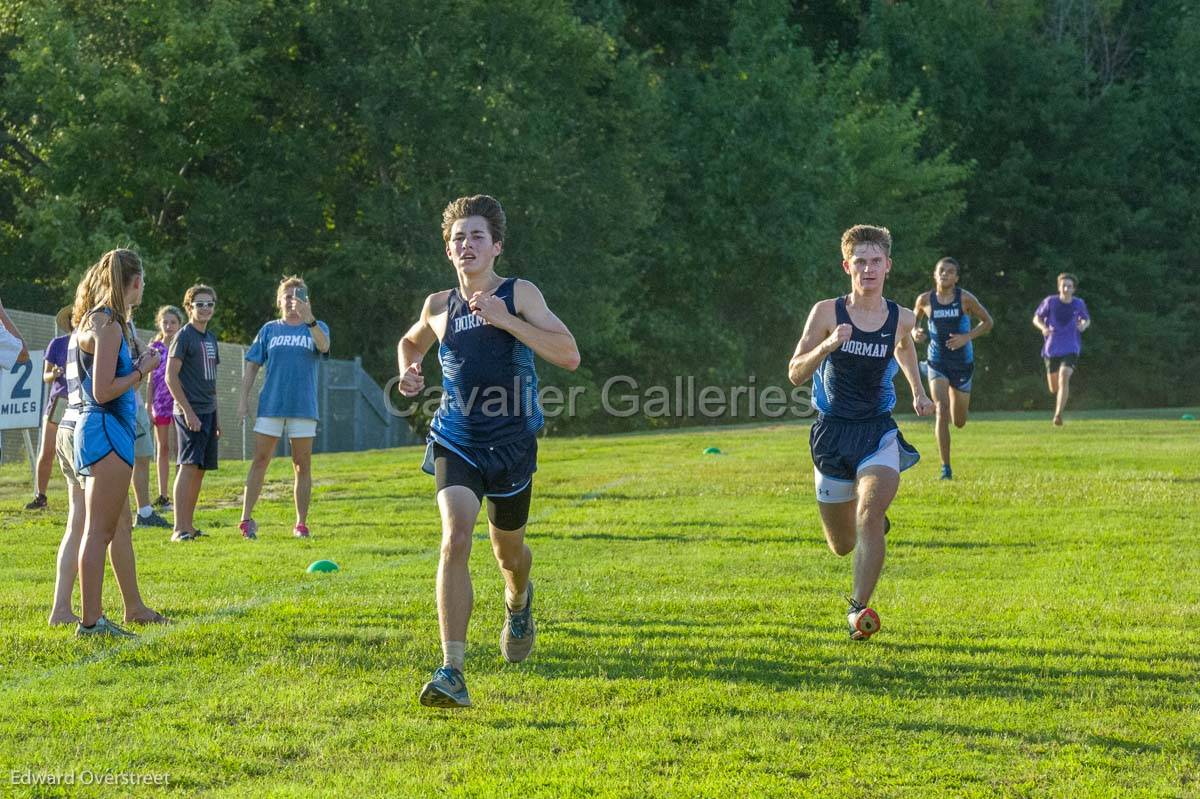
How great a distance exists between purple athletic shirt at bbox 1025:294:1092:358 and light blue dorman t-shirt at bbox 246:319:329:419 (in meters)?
14.8

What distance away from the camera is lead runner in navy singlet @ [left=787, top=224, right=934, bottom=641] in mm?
7891

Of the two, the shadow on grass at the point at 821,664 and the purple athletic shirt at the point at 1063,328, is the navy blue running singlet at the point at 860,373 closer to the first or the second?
Answer: the shadow on grass at the point at 821,664

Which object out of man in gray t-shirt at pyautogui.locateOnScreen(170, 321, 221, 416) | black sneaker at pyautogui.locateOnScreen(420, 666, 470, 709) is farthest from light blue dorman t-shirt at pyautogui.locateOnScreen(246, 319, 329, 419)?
black sneaker at pyautogui.locateOnScreen(420, 666, 470, 709)

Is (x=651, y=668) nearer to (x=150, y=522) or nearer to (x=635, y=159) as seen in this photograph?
(x=150, y=522)

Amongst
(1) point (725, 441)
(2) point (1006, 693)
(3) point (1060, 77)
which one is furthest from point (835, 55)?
(2) point (1006, 693)

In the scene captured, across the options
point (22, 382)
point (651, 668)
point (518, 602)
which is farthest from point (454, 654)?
point (22, 382)

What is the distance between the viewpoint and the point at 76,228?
3269 centimetres

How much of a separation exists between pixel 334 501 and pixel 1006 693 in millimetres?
10765

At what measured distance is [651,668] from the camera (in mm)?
6965

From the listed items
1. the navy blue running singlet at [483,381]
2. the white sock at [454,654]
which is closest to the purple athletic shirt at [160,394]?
the navy blue running singlet at [483,381]

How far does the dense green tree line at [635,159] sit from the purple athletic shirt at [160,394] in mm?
19145

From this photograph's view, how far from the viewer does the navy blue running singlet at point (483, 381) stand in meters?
6.46

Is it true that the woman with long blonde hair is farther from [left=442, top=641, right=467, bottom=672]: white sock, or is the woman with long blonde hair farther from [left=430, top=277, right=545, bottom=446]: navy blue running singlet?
[left=442, top=641, right=467, bottom=672]: white sock

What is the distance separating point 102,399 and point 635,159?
33.3m
